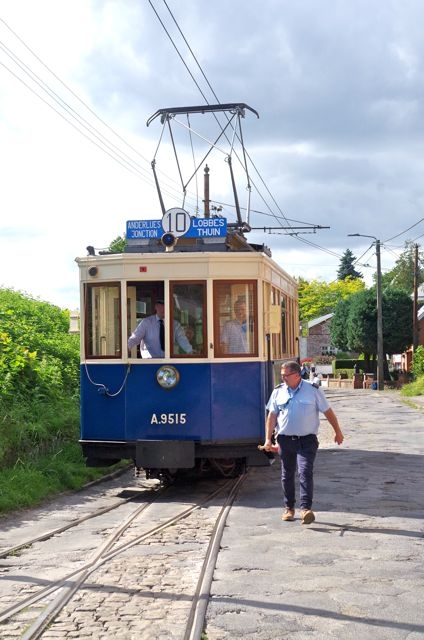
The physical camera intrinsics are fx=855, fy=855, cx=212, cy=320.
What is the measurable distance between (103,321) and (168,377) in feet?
3.84

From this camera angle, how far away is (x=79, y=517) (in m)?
9.08

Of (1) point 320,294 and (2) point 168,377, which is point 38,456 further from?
(1) point 320,294

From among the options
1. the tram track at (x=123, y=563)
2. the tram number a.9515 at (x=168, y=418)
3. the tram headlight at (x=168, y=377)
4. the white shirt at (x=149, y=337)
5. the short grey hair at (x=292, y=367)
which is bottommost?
the tram track at (x=123, y=563)

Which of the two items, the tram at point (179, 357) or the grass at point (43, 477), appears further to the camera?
the tram at point (179, 357)

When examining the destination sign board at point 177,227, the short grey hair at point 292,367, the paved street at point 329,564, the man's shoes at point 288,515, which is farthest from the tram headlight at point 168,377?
the man's shoes at point 288,515

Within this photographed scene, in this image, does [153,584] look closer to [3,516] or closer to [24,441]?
[3,516]

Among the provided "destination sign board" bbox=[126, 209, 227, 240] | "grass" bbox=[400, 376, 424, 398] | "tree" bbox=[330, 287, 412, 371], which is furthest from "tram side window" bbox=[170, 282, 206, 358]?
"tree" bbox=[330, 287, 412, 371]

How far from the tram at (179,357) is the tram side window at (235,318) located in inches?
0.5

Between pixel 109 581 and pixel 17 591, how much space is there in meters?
0.65

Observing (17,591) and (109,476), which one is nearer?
(17,591)

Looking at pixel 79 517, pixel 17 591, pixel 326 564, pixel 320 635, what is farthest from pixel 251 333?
pixel 320 635

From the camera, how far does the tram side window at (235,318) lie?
1033 cm

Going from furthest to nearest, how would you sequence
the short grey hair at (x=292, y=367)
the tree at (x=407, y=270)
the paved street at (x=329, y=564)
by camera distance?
the tree at (x=407, y=270)
the short grey hair at (x=292, y=367)
the paved street at (x=329, y=564)

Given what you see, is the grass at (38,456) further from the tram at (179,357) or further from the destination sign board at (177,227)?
the destination sign board at (177,227)
